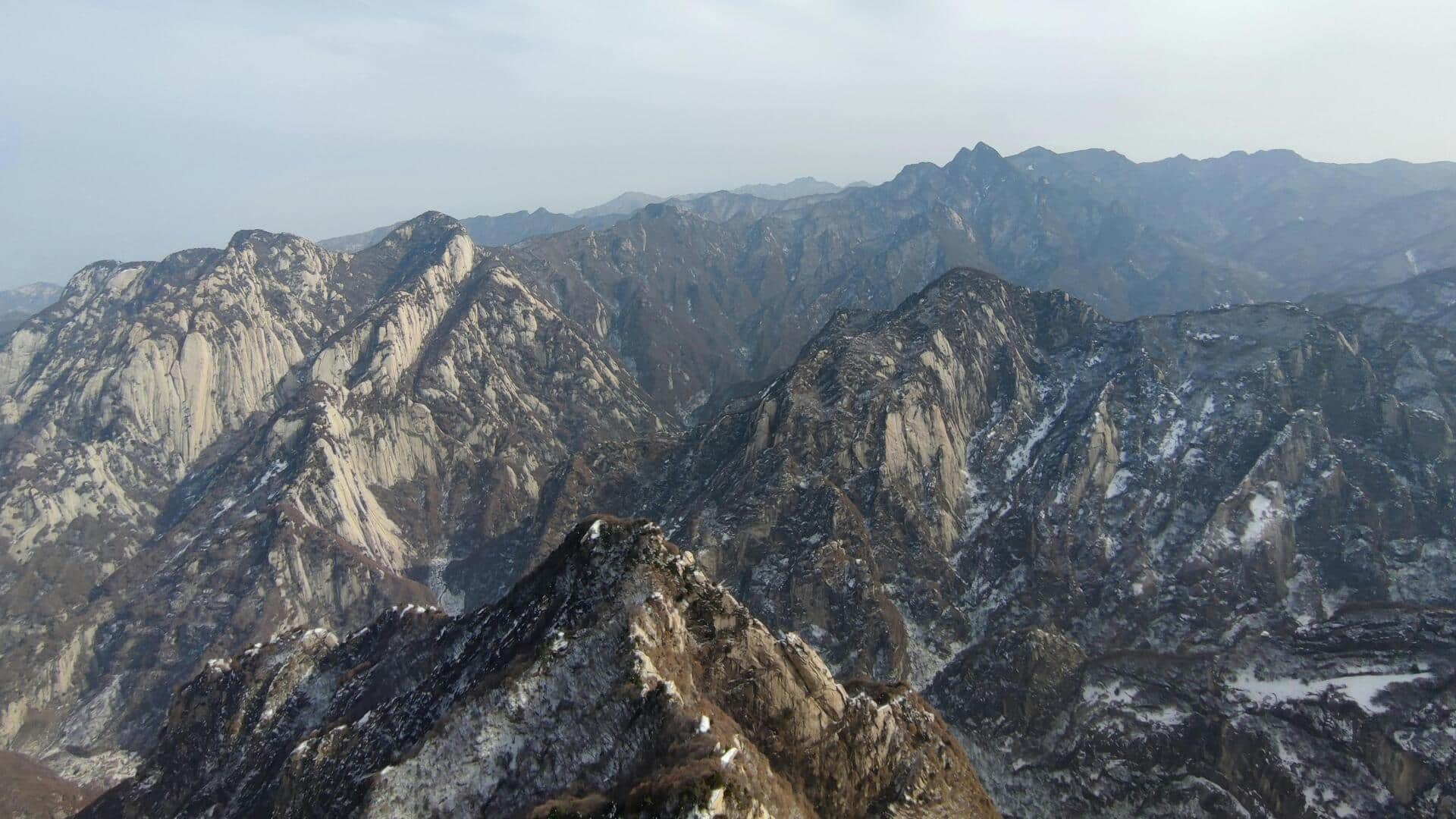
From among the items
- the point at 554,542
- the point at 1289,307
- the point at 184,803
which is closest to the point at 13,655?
the point at 554,542

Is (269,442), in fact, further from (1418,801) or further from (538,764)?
(1418,801)

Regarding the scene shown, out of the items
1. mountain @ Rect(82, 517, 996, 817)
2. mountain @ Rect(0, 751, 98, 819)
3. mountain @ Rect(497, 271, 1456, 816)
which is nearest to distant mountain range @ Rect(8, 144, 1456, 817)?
mountain @ Rect(82, 517, 996, 817)

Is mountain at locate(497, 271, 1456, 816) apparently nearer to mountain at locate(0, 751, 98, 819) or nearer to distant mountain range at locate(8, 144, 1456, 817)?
distant mountain range at locate(8, 144, 1456, 817)

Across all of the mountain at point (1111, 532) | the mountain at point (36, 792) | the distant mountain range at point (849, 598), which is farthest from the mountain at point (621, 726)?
the mountain at point (36, 792)

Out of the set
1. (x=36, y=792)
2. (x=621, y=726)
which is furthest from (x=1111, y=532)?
(x=36, y=792)

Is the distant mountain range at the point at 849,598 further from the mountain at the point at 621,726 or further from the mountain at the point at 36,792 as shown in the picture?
the mountain at the point at 36,792

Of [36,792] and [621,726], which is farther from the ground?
[621,726]

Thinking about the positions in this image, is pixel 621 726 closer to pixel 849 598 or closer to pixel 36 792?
pixel 849 598
